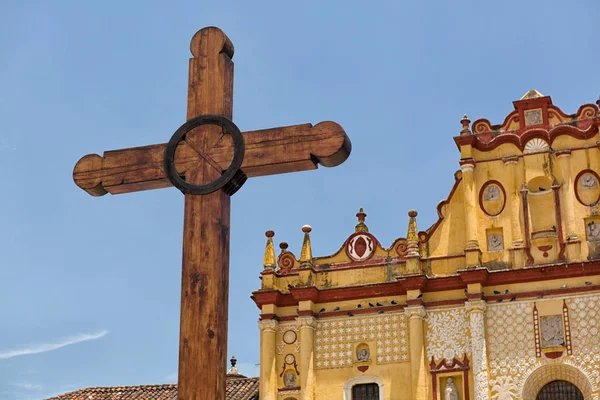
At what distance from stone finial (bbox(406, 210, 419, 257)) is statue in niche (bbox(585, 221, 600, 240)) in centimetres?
364

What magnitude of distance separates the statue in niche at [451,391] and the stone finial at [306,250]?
13.9 feet

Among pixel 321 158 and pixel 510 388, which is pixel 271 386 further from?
pixel 321 158

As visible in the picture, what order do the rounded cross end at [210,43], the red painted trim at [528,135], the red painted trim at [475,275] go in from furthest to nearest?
the red painted trim at [528,135] < the red painted trim at [475,275] < the rounded cross end at [210,43]

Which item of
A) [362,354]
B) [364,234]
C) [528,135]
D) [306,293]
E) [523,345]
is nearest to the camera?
[523,345]

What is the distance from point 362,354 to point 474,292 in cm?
283

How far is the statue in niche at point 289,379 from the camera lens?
2584cm

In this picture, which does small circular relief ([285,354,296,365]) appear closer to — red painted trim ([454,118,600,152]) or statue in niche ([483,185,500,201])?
A: statue in niche ([483,185,500,201])

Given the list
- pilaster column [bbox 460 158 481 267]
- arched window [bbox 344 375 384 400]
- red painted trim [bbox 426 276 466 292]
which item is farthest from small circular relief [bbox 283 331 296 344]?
pilaster column [bbox 460 158 481 267]

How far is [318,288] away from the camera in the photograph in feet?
85.6

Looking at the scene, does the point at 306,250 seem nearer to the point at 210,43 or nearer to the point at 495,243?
the point at 495,243

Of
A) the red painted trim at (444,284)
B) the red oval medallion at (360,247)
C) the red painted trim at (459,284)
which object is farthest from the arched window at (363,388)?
the red oval medallion at (360,247)

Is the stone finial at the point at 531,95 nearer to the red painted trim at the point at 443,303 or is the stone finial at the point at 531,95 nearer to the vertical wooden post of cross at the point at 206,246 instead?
the red painted trim at the point at 443,303

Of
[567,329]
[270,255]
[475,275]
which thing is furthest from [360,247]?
[567,329]

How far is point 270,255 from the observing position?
88.0ft
